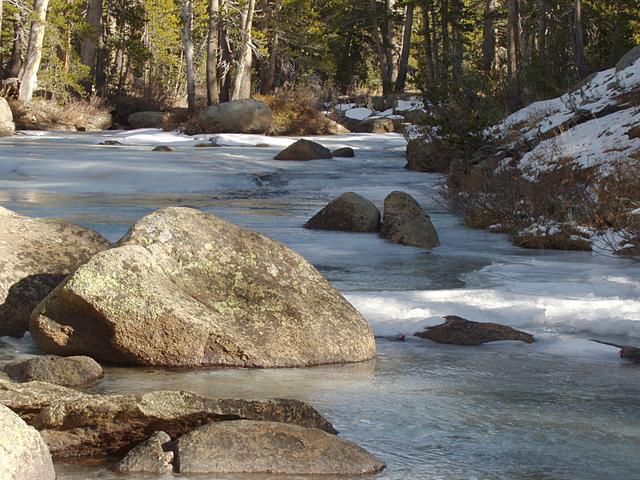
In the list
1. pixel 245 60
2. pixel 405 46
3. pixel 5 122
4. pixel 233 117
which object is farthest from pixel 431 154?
pixel 405 46

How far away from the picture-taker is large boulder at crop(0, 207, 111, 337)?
258 inches

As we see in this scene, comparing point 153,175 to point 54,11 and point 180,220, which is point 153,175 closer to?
point 180,220

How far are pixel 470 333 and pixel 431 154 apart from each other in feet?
41.2

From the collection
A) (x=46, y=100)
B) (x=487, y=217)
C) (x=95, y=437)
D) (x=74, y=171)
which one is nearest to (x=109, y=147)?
(x=74, y=171)

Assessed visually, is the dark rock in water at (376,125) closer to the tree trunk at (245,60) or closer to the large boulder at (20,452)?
the tree trunk at (245,60)

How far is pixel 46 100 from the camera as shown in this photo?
33.6 m

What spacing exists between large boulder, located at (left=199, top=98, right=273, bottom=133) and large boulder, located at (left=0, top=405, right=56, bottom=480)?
26.4m

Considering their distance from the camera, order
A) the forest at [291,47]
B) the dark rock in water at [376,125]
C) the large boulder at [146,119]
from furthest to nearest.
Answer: the dark rock in water at [376,125] → the large boulder at [146,119] → the forest at [291,47]

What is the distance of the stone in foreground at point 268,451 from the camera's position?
3.97 metres

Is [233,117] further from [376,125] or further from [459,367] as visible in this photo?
[459,367]

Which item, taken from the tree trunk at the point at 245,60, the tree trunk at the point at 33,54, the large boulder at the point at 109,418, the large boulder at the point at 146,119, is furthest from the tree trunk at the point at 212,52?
the large boulder at the point at 109,418

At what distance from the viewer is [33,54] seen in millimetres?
31797

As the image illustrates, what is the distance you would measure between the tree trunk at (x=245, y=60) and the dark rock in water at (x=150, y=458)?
29.3 metres

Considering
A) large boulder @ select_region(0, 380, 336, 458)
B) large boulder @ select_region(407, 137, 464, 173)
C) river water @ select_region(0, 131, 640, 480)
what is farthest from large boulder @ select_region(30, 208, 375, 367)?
large boulder @ select_region(407, 137, 464, 173)
